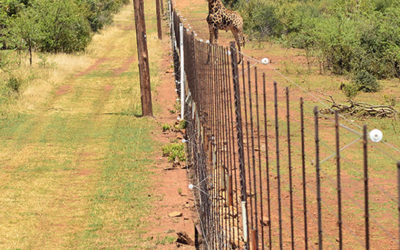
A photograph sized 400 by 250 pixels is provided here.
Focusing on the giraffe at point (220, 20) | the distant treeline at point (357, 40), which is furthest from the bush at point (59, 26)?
the giraffe at point (220, 20)

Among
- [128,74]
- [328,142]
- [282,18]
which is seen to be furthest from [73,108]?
[282,18]

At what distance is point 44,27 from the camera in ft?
102

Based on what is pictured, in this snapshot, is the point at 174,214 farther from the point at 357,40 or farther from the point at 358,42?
the point at 357,40

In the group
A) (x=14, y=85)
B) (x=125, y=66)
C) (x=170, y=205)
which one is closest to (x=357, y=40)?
(x=125, y=66)

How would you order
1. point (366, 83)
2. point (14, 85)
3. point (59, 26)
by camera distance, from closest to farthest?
point (366, 83), point (14, 85), point (59, 26)

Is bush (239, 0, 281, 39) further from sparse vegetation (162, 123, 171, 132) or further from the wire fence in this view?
the wire fence

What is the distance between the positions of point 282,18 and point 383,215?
24.3 meters

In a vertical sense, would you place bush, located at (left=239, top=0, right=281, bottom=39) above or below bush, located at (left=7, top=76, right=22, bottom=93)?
above

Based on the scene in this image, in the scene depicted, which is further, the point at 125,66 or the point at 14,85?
the point at 125,66

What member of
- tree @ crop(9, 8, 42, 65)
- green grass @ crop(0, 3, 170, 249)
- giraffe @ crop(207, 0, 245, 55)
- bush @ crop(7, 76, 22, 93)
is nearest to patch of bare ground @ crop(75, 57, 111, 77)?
tree @ crop(9, 8, 42, 65)

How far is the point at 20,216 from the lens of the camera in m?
9.63

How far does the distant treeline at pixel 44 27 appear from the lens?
91.8 feet

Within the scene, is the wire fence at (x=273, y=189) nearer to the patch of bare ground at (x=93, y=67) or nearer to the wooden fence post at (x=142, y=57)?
the wooden fence post at (x=142, y=57)

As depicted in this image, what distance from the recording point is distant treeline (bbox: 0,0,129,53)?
91.8ft
